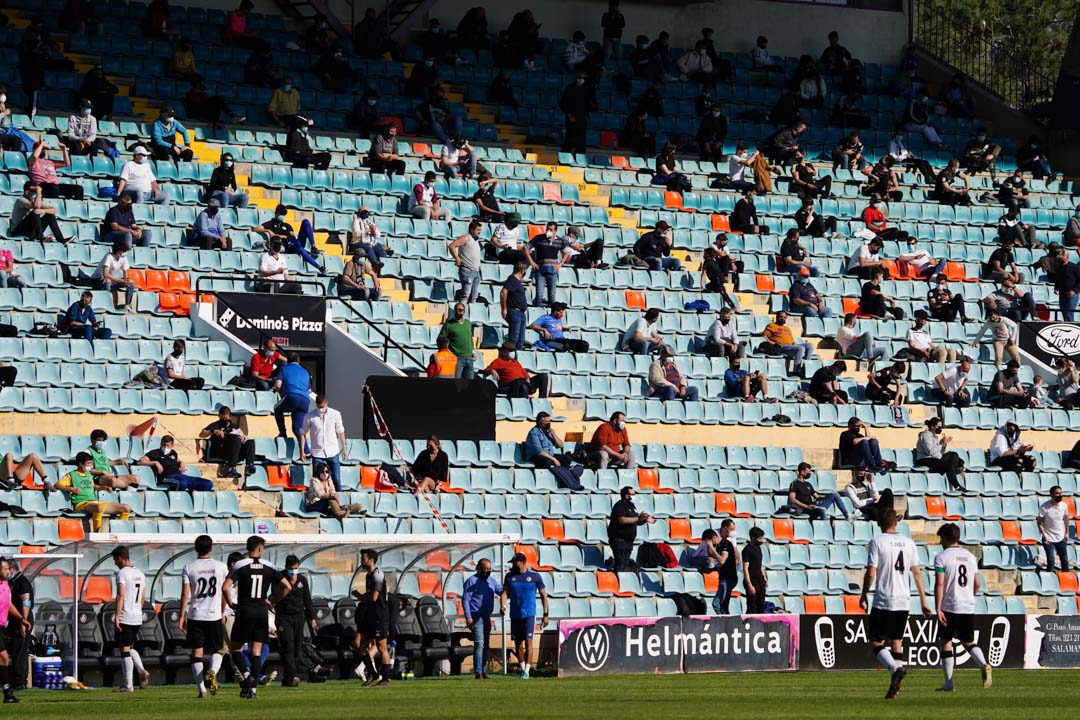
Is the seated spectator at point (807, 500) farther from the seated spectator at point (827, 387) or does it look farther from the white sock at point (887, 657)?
the white sock at point (887, 657)

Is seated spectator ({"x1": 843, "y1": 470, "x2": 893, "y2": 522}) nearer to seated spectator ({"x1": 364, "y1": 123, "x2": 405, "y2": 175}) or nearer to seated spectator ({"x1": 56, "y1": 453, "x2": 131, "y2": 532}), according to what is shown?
seated spectator ({"x1": 364, "y1": 123, "x2": 405, "y2": 175})

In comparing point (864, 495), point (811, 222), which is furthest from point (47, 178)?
point (811, 222)

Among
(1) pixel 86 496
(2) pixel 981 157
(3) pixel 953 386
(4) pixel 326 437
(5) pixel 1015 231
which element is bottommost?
(1) pixel 86 496

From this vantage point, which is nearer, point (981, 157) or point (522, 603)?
point (522, 603)

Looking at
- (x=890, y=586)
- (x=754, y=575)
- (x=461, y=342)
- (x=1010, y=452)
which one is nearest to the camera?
(x=890, y=586)

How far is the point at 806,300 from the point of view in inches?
1202

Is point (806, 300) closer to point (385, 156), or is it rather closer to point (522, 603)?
point (385, 156)

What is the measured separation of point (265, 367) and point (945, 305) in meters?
12.7

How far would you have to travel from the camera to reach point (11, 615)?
57.9 ft

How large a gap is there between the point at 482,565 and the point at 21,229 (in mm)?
9319

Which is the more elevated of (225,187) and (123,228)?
(225,187)

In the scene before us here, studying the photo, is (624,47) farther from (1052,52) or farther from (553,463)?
(1052,52)

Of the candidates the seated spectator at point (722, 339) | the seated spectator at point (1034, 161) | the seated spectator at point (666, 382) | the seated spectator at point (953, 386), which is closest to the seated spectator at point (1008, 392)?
the seated spectator at point (953, 386)

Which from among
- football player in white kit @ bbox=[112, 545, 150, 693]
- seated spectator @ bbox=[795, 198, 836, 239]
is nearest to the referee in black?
football player in white kit @ bbox=[112, 545, 150, 693]
